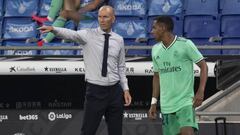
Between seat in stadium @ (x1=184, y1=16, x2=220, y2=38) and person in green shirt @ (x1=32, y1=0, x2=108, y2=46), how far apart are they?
1482 mm

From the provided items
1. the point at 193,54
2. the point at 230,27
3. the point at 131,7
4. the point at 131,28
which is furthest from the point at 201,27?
the point at 193,54

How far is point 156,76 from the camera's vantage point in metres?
5.90

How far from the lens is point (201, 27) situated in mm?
9812

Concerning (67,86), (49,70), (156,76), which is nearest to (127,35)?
(67,86)

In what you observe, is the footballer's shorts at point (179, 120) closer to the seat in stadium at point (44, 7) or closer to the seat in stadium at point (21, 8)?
the seat in stadium at point (44, 7)

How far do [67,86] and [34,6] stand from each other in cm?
246

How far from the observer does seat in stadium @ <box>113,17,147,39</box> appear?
32.3 ft

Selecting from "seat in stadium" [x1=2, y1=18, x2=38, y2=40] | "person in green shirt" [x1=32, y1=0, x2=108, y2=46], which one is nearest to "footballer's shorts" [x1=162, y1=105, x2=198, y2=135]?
"person in green shirt" [x1=32, y1=0, x2=108, y2=46]

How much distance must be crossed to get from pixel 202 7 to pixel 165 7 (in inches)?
24.1

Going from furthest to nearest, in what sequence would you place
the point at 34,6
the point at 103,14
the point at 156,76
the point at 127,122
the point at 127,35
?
the point at 34,6
the point at 127,35
the point at 127,122
the point at 156,76
the point at 103,14

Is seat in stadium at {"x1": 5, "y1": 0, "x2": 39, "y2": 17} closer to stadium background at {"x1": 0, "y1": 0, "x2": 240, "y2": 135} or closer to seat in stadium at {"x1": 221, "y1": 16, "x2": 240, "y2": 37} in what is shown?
stadium background at {"x1": 0, "y1": 0, "x2": 240, "y2": 135}

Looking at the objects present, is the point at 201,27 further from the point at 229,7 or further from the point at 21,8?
the point at 21,8

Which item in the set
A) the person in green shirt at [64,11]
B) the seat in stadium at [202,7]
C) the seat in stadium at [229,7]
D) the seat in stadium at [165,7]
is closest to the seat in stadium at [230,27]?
the seat in stadium at [229,7]

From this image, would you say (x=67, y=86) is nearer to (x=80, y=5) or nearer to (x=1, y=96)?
(x=1, y=96)
